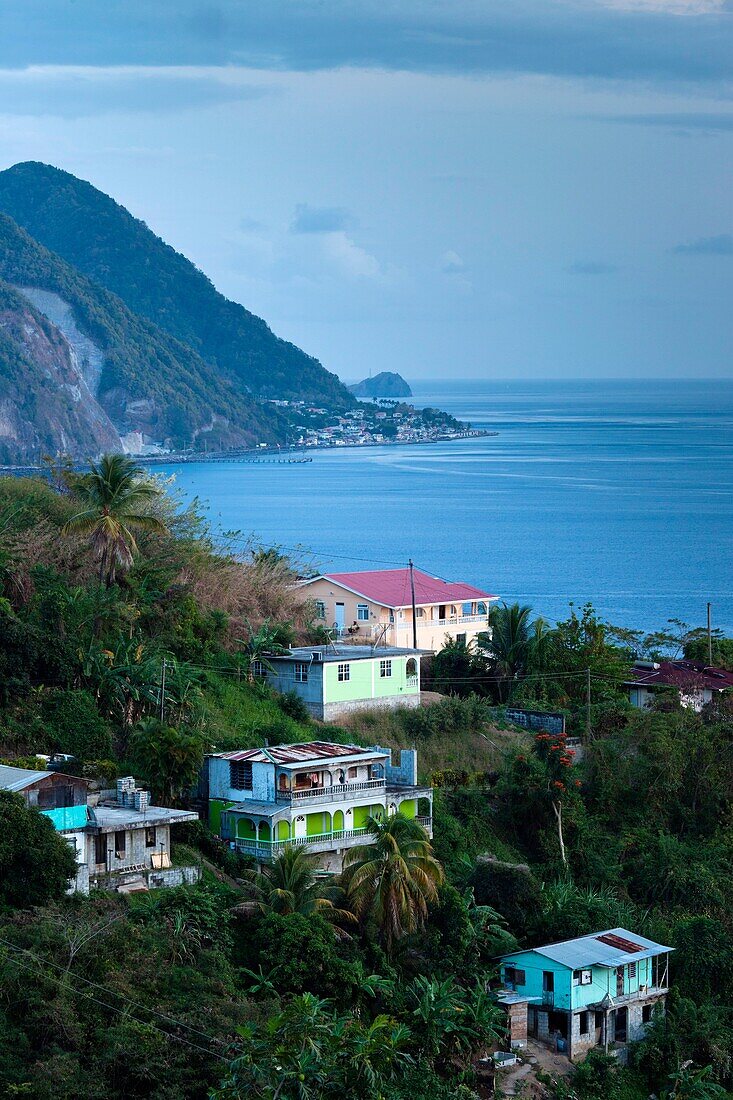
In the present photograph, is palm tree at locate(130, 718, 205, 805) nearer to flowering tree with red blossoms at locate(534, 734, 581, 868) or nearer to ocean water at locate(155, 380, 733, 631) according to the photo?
flowering tree with red blossoms at locate(534, 734, 581, 868)

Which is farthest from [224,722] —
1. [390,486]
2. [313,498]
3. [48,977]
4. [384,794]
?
[390,486]

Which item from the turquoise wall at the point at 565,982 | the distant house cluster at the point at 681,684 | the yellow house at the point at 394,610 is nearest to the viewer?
the turquoise wall at the point at 565,982

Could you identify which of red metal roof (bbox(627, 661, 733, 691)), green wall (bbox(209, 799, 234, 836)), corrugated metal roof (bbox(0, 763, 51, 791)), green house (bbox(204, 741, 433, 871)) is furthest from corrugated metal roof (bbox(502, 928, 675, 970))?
red metal roof (bbox(627, 661, 733, 691))

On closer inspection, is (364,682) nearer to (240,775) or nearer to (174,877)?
(240,775)

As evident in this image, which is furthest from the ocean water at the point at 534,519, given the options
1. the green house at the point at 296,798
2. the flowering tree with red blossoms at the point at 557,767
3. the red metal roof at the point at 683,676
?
the green house at the point at 296,798

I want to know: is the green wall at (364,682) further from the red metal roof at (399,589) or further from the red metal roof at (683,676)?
the red metal roof at (683,676)
